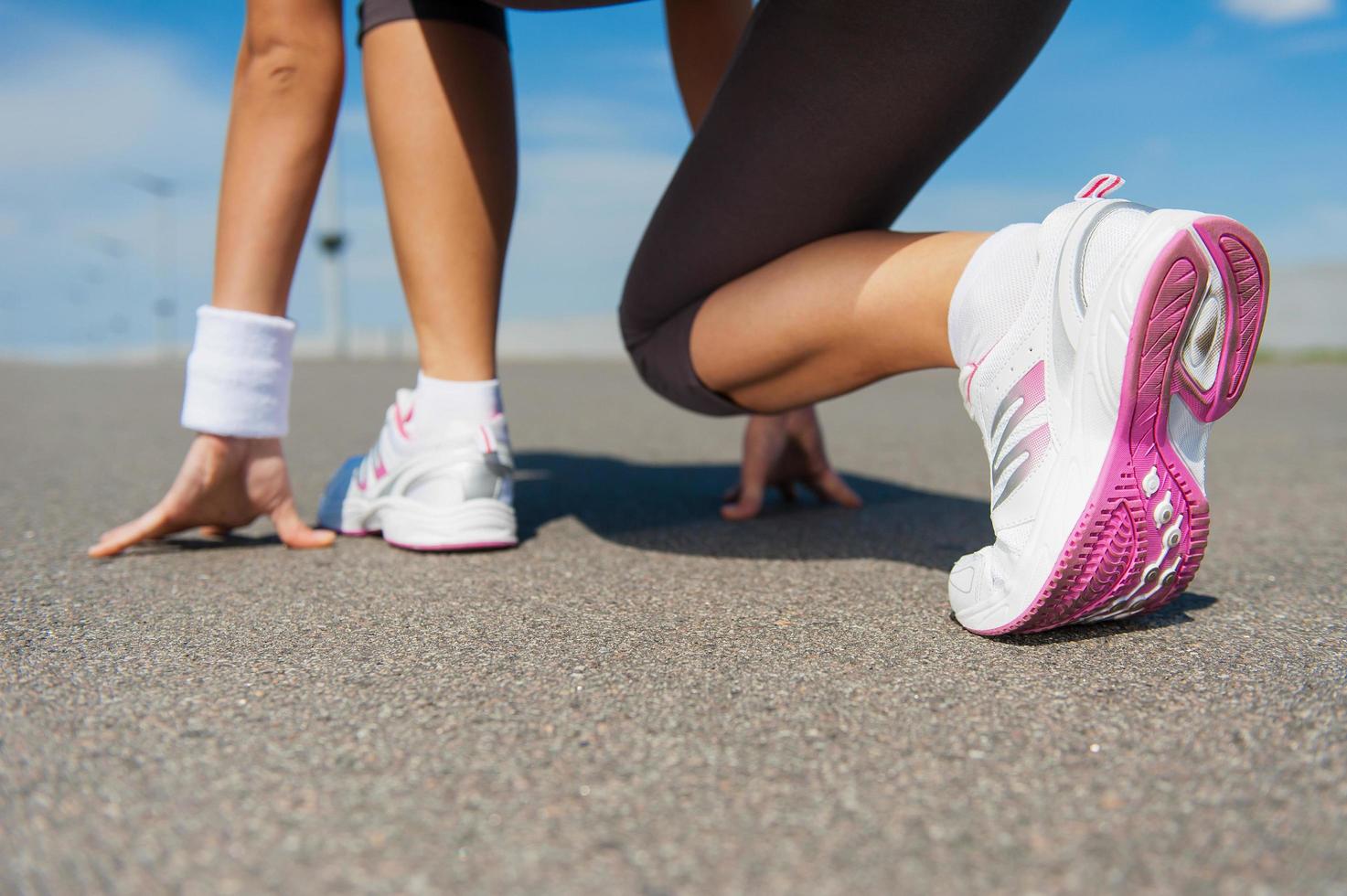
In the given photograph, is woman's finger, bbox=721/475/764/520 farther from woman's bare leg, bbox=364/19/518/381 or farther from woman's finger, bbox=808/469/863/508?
woman's bare leg, bbox=364/19/518/381

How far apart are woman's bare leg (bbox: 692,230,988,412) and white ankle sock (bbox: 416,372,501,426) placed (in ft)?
1.17

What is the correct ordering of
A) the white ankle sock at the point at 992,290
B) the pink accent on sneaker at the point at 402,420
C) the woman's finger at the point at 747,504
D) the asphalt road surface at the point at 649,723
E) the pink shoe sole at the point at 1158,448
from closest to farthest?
the asphalt road surface at the point at 649,723 < the pink shoe sole at the point at 1158,448 < the white ankle sock at the point at 992,290 < the pink accent on sneaker at the point at 402,420 < the woman's finger at the point at 747,504

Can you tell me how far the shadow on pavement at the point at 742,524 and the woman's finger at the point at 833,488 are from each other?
0.03 m

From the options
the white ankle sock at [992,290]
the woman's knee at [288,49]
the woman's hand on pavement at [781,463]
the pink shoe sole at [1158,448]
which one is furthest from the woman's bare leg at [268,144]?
the pink shoe sole at [1158,448]

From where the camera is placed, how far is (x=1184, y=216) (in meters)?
0.93

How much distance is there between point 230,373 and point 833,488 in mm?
1132

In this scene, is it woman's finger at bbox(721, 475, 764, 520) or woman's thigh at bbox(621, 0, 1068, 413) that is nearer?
woman's thigh at bbox(621, 0, 1068, 413)

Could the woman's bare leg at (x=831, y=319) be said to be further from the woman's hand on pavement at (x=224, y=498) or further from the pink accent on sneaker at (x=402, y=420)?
the woman's hand on pavement at (x=224, y=498)

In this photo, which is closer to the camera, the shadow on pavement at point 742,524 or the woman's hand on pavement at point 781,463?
the shadow on pavement at point 742,524

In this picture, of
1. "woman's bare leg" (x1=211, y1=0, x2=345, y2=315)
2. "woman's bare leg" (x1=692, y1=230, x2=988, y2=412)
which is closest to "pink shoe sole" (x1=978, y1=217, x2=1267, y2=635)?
"woman's bare leg" (x1=692, y1=230, x2=988, y2=412)

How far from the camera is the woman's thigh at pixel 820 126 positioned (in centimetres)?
120

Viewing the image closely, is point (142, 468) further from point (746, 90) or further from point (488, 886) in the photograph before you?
point (488, 886)

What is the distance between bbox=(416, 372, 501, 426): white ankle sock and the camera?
5.10 ft

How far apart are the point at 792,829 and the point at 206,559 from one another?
45.3 inches
